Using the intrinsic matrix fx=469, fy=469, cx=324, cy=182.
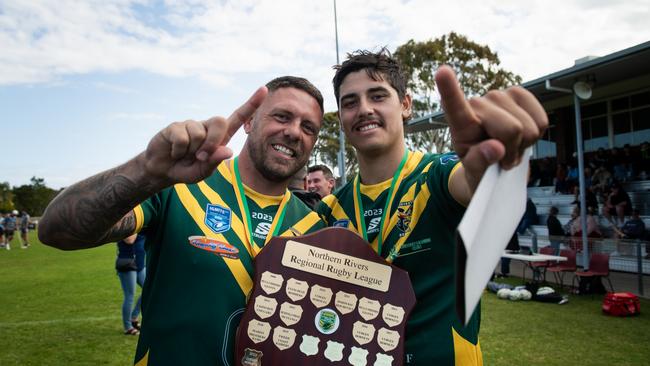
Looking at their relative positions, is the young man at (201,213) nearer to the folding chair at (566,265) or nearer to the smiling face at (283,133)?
the smiling face at (283,133)

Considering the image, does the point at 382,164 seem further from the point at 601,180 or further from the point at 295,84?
the point at 601,180

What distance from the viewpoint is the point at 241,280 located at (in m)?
1.99

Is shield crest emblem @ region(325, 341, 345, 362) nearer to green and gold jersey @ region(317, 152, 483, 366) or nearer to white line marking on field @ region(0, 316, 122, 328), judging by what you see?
green and gold jersey @ region(317, 152, 483, 366)

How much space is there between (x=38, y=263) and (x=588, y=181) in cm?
2004

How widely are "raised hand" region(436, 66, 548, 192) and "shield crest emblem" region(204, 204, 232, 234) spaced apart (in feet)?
3.94

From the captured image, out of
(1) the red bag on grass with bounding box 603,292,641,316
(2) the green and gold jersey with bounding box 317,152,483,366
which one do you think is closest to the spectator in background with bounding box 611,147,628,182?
(1) the red bag on grass with bounding box 603,292,641,316

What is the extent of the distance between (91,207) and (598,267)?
33.4 feet

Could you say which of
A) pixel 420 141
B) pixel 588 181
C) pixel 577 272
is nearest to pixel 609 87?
pixel 588 181

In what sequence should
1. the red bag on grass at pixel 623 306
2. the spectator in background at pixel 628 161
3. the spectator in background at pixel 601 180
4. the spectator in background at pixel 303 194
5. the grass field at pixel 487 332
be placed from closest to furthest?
the spectator in background at pixel 303 194, the grass field at pixel 487 332, the red bag on grass at pixel 623 306, the spectator in background at pixel 601 180, the spectator in background at pixel 628 161

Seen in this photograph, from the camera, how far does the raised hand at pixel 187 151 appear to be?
1.45 meters

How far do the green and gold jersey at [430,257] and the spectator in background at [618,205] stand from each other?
42.9ft

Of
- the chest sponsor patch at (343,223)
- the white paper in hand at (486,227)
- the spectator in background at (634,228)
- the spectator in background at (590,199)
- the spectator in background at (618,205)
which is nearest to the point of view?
the white paper in hand at (486,227)

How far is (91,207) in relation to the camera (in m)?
1.64

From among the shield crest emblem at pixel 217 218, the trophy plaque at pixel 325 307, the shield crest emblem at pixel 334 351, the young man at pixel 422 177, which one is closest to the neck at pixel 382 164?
the young man at pixel 422 177
